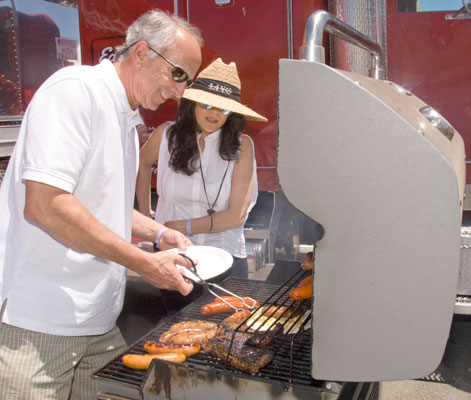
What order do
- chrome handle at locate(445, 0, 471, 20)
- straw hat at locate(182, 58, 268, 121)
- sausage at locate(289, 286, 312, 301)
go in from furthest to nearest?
chrome handle at locate(445, 0, 471, 20) → straw hat at locate(182, 58, 268, 121) → sausage at locate(289, 286, 312, 301)

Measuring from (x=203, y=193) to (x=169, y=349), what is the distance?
1600 mm

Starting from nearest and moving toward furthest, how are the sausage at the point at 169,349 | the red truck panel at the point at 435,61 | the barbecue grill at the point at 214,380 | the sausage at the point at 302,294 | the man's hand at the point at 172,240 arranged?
the barbecue grill at the point at 214,380 → the sausage at the point at 169,349 → the sausage at the point at 302,294 → the man's hand at the point at 172,240 → the red truck panel at the point at 435,61

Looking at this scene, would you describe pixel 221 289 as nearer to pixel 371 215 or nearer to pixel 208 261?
pixel 208 261

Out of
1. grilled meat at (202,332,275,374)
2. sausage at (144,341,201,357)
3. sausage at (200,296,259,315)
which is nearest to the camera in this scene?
grilled meat at (202,332,275,374)

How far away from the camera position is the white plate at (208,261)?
2.14 m

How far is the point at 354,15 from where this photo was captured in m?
3.59

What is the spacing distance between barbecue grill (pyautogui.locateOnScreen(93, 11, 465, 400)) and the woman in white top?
203 centimetres

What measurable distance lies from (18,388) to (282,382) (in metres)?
1.05

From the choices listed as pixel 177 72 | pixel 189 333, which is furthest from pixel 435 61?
pixel 189 333

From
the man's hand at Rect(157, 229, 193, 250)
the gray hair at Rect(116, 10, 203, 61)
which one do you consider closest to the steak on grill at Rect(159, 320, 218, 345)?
the man's hand at Rect(157, 229, 193, 250)

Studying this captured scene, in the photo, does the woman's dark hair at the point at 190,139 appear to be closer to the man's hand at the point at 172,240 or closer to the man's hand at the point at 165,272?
the man's hand at the point at 172,240

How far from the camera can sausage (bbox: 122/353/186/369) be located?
169 cm

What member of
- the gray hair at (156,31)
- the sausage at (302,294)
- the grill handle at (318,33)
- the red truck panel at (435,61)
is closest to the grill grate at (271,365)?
the sausage at (302,294)

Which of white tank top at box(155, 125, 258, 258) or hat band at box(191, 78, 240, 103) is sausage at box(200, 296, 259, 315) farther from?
hat band at box(191, 78, 240, 103)
